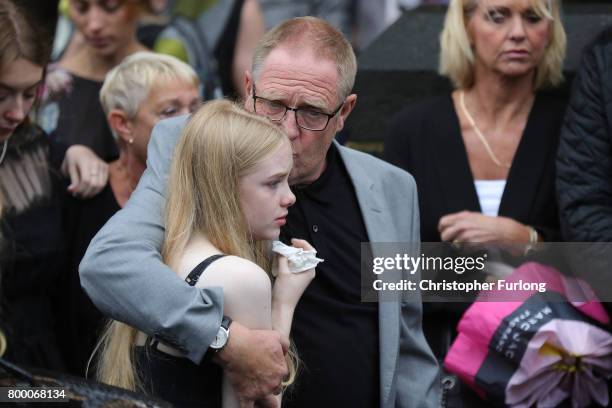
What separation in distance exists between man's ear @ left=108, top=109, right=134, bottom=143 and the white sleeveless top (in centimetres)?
147

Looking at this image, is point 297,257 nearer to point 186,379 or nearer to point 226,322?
point 226,322

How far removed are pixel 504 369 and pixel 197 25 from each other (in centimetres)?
295

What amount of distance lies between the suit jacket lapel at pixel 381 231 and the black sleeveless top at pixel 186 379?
0.70 meters

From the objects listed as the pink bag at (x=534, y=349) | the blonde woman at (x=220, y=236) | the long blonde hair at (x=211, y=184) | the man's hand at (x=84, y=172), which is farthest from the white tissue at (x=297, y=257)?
the man's hand at (x=84, y=172)

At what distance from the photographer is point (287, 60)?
4359mm

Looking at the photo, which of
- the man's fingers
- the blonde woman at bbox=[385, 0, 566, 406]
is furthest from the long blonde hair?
the blonde woman at bbox=[385, 0, 566, 406]

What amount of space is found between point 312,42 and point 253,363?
1223mm

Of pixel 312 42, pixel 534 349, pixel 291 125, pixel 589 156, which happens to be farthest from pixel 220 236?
pixel 589 156

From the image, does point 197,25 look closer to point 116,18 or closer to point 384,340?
point 116,18

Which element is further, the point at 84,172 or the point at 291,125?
the point at 84,172

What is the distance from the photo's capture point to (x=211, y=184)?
12.5 feet

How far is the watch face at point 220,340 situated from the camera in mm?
3623

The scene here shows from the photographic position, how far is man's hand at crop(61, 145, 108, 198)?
5.45m

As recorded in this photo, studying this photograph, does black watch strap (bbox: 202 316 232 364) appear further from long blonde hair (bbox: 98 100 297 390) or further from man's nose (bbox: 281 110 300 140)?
man's nose (bbox: 281 110 300 140)
